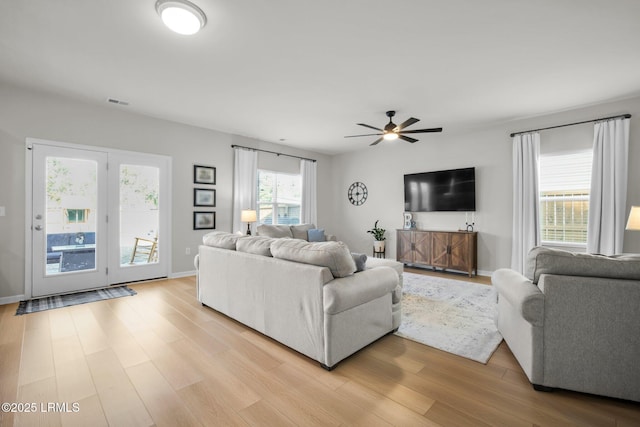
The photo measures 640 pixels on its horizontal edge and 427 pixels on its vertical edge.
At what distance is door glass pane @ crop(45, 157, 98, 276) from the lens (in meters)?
3.89

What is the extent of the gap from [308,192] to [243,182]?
183 centimetres

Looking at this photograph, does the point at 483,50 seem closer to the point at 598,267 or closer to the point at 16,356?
the point at 598,267

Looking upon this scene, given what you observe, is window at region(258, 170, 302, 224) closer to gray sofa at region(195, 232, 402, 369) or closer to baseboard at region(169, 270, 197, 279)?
baseboard at region(169, 270, 197, 279)

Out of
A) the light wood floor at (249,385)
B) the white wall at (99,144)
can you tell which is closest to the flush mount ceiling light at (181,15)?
the light wood floor at (249,385)

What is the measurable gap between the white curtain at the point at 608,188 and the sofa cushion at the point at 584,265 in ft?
9.79

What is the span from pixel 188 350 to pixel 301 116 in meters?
3.71

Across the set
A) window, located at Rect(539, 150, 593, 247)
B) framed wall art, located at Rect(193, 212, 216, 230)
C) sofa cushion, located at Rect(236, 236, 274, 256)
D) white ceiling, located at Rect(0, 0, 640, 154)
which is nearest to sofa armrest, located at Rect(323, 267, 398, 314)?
sofa cushion, located at Rect(236, 236, 274, 256)

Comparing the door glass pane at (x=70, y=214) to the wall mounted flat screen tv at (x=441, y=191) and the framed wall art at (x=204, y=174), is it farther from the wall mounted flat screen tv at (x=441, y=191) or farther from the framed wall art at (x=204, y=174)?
the wall mounted flat screen tv at (x=441, y=191)

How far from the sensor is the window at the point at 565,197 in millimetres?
4379

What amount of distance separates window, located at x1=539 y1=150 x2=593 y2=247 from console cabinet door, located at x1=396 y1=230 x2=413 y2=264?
2169 millimetres

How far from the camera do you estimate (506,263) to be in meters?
5.06

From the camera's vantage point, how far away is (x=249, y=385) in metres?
1.92

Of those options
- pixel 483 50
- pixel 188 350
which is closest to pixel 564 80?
pixel 483 50

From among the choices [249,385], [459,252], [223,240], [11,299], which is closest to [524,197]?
[459,252]
